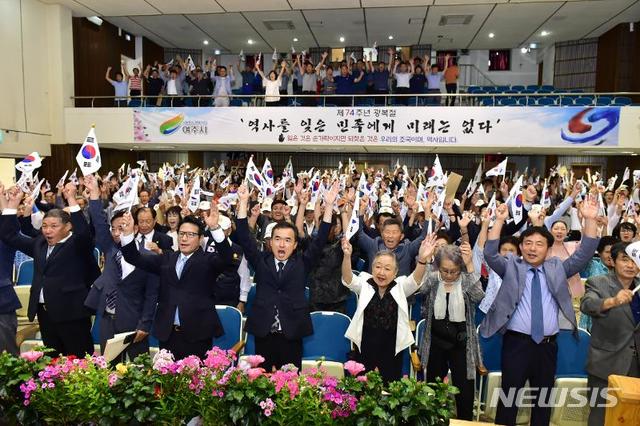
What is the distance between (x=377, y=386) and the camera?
5.86 feet

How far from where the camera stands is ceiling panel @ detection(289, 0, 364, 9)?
37.7 feet

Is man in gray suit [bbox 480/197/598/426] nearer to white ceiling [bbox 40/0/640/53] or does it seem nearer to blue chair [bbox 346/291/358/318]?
blue chair [bbox 346/291/358/318]

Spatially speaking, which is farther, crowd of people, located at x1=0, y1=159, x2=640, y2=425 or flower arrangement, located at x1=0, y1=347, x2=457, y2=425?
crowd of people, located at x1=0, y1=159, x2=640, y2=425

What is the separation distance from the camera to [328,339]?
3.47 meters

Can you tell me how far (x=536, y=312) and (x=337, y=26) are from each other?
13165 mm

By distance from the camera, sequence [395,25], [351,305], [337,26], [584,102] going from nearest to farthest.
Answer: [351,305], [584,102], [395,25], [337,26]

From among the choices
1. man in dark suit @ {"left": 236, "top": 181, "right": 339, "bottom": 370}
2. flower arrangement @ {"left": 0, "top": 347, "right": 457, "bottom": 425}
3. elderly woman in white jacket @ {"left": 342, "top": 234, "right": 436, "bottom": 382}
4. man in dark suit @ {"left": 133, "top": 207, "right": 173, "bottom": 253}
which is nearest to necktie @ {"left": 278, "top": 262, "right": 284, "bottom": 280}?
man in dark suit @ {"left": 236, "top": 181, "right": 339, "bottom": 370}

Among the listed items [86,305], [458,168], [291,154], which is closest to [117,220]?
[86,305]

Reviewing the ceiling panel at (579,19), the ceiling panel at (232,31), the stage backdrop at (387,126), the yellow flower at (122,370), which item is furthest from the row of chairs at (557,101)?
the yellow flower at (122,370)

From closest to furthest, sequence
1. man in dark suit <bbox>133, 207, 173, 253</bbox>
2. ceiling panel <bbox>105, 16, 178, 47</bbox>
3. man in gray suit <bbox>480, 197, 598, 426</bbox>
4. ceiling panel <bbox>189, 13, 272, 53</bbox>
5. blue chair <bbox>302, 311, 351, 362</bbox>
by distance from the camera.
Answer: man in gray suit <bbox>480, 197, 598, 426</bbox>, blue chair <bbox>302, 311, 351, 362</bbox>, man in dark suit <bbox>133, 207, 173, 253</bbox>, ceiling panel <bbox>189, 13, 272, 53</bbox>, ceiling panel <bbox>105, 16, 178, 47</bbox>

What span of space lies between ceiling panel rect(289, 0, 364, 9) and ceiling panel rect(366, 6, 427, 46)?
4.20 ft

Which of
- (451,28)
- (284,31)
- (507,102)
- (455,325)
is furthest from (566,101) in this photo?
(455,325)

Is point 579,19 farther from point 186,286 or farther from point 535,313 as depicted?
point 186,286

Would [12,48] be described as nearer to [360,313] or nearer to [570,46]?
[360,313]
